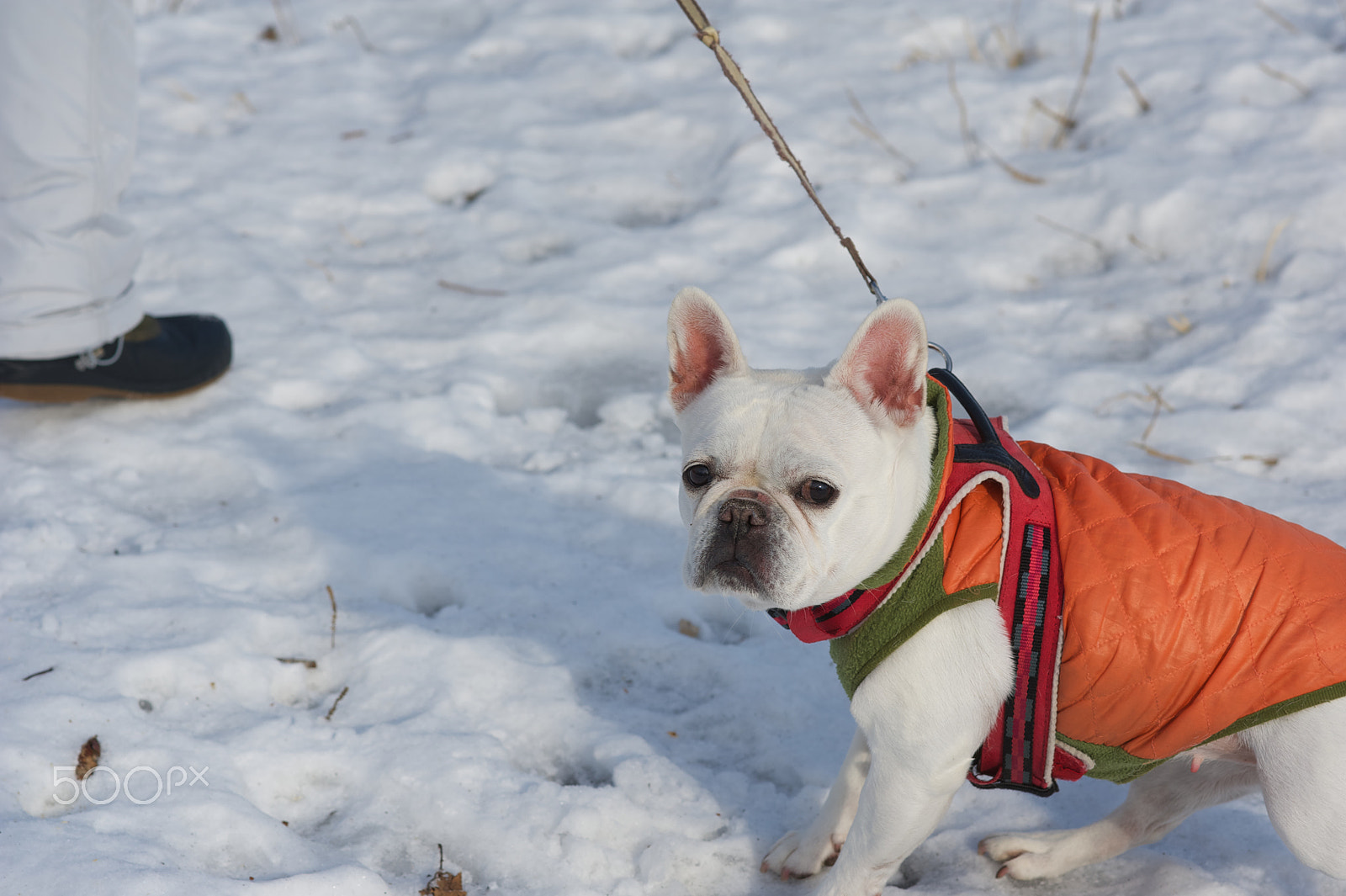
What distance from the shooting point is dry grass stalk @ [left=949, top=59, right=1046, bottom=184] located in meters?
4.41

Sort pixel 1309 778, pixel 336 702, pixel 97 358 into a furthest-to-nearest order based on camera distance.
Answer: pixel 97 358, pixel 336 702, pixel 1309 778

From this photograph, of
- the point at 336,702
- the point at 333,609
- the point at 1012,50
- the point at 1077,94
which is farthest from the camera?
the point at 1012,50

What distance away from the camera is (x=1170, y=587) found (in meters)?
1.72

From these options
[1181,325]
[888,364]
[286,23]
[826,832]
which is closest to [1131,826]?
[826,832]

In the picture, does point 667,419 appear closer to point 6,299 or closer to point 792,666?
Result: point 792,666

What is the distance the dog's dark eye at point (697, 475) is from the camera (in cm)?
193

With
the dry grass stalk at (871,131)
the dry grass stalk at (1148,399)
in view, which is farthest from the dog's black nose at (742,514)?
the dry grass stalk at (871,131)

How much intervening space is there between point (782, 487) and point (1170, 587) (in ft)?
2.44

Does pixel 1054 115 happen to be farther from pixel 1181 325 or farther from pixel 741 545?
pixel 741 545

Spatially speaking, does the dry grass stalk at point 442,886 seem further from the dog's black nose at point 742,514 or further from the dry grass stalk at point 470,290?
the dry grass stalk at point 470,290

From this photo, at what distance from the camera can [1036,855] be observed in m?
2.12

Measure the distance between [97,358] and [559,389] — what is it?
1616 millimetres

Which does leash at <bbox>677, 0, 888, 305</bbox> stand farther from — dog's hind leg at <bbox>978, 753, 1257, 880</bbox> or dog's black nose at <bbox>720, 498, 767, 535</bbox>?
dog's hind leg at <bbox>978, 753, 1257, 880</bbox>

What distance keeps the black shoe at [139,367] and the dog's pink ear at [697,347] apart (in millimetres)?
2162
